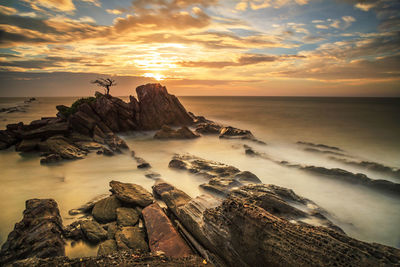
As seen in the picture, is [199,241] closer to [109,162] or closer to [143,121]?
[109,162]

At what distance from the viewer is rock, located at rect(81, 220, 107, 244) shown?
5.15 m

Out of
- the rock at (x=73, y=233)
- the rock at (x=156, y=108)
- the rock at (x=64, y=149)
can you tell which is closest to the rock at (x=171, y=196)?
the rock at (x=73, y=233)

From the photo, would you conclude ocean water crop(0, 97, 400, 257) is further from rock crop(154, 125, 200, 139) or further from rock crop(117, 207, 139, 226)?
rock crop(154, 125, 200, 139)

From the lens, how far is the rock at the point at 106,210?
6055mm

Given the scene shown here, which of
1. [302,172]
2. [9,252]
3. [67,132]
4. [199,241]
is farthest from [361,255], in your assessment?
[67,132]

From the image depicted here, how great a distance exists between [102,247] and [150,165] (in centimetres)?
771

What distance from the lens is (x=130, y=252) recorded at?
3.37m

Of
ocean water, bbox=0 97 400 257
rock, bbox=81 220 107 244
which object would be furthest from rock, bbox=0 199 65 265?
ocean water, bbox=0 97 400 257

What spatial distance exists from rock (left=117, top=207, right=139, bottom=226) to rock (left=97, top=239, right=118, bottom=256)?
75 centimetres

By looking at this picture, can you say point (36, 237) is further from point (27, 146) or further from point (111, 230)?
point (27, 146)

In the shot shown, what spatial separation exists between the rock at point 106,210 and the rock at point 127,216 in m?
0.26

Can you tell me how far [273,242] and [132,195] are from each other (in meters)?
4.99

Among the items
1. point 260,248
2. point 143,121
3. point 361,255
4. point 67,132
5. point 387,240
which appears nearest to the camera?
point 361,255

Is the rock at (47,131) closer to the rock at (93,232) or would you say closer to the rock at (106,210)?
the rock at (106,210)
